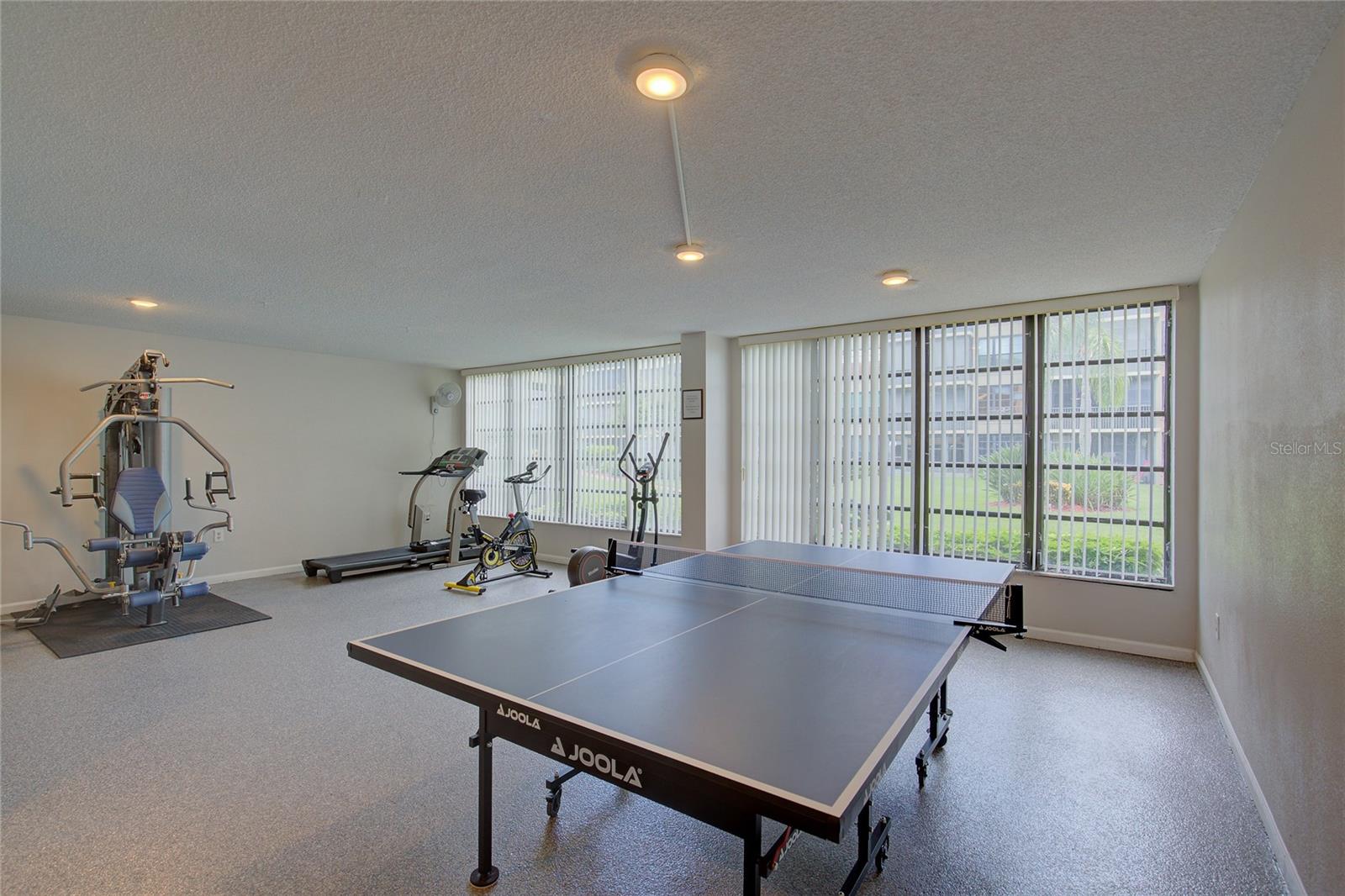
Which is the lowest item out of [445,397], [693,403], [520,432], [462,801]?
[462,801]

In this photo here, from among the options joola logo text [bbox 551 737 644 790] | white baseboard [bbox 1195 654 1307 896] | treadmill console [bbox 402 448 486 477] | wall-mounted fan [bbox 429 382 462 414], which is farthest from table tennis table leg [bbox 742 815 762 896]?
wall-mounted fan [bbox 429 382 462 414]

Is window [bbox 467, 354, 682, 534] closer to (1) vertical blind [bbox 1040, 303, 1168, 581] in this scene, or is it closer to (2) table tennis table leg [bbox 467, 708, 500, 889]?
(1) vertical blind [bbox 1040, 303, 1168, 581]

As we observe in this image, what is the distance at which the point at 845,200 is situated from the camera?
2.55 metres

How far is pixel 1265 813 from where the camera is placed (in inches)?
84.6

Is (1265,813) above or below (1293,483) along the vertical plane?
below

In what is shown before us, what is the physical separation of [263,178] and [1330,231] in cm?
353

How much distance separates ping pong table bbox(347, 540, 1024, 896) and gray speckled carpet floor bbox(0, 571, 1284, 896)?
7.9 inches

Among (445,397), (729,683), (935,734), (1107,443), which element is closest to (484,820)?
(729,683)

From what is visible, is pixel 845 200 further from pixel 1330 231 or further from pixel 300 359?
pixel 300 359

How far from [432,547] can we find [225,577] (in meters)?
1.96

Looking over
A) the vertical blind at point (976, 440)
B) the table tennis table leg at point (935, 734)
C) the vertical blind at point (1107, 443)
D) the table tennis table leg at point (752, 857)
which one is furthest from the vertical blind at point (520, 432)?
the table tennis table leg at point (752, 857)

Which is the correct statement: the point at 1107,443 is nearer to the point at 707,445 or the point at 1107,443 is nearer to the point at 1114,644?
the point at 1114,644

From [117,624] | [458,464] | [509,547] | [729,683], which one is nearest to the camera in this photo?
[729,683]

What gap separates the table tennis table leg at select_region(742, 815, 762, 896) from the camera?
4.15 feet
